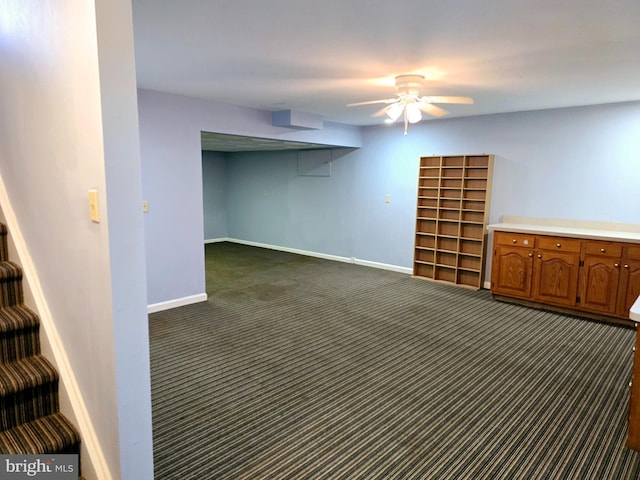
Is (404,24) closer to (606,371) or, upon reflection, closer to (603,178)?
(606,371)

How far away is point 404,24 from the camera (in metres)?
2.32

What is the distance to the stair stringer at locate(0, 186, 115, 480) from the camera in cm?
167

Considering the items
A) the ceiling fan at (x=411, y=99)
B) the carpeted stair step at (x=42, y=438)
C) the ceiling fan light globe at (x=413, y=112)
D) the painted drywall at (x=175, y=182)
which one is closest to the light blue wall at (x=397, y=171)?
the painted drywall at (x=175, y=182)

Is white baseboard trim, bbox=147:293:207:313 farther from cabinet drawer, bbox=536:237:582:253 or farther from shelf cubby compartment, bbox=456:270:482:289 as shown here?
cabinet drawer, bbox=536:237:582:253

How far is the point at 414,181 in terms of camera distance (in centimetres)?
633

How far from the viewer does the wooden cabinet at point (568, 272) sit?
418 cm

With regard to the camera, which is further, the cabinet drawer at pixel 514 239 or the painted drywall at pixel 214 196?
the painted drywall at pixel 214 196

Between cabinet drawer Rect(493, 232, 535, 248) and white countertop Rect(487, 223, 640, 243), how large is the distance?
53 millimetres

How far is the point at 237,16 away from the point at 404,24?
927 mm

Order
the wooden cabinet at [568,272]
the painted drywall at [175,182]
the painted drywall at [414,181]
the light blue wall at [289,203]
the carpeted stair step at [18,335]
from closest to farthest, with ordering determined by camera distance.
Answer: the carpeted stair step at [18,335] → the wooden cabinet at [568,272] → the painted drywall at [175,182] → the painted drywall at [414,181] → the light blue wall at [289,203]

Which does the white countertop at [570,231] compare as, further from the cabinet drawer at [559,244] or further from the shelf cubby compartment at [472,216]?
the shelf cubby compartment at [472,216]

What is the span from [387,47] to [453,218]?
11.9 ft

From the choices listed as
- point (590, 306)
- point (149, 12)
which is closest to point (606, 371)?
point (590, 306)

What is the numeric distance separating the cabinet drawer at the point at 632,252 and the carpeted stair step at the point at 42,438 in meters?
4.78
